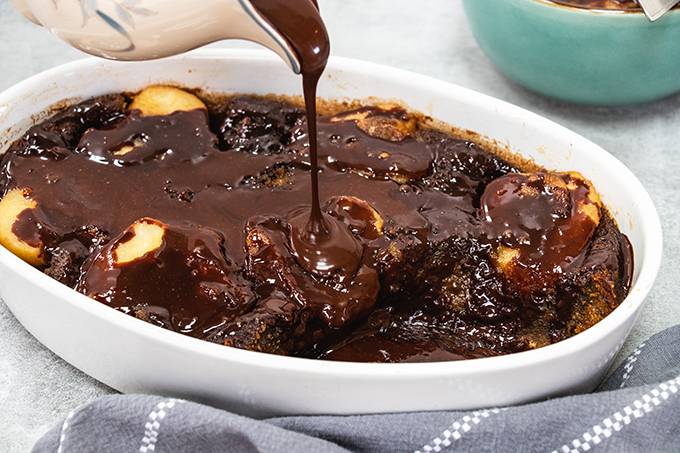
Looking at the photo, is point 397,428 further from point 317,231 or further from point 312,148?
point 312,148

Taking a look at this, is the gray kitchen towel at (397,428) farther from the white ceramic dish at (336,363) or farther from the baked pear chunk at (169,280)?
the baked pear chunk at (169,280)

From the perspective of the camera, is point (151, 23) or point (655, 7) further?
point (655, 7)

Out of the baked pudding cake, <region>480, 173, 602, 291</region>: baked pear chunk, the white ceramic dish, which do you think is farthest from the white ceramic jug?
<region>480, 173, 602, 291</region>: baked pear chunk

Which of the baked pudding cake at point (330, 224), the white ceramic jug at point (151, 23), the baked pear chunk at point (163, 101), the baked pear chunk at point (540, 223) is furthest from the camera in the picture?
the baked pear chunk at point (163, 101)

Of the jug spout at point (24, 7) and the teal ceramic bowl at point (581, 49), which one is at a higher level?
the jug spout at point (24, 7)

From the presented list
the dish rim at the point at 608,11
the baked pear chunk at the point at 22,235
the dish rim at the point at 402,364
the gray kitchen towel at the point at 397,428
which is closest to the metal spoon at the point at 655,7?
the dish rim at the point at 608,11

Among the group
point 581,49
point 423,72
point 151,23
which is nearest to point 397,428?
point 151,23

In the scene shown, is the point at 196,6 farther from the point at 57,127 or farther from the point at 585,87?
the point at 585,87

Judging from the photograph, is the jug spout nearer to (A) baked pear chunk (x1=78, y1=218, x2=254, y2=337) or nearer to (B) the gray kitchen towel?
(A) baked pear chunk (x1=78, y1=218, x2=254, y2=337)
